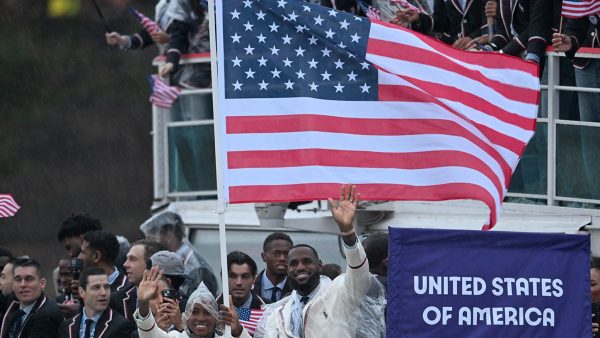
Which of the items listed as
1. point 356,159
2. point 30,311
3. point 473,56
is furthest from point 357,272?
point 30,311

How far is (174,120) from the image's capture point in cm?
2134

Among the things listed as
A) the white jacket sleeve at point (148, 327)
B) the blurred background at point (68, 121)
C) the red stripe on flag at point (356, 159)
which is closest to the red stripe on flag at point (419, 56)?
the red stripe on flag at point (356, 159)

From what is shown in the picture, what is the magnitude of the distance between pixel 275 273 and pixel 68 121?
18250mm

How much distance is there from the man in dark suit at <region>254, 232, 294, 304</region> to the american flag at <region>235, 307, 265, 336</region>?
0.84 m

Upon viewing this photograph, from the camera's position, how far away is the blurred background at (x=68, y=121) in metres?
Answer: 32.6

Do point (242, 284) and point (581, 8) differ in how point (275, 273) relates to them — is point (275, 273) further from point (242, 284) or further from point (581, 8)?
point (581, 8)

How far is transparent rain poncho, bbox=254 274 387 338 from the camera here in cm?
1309

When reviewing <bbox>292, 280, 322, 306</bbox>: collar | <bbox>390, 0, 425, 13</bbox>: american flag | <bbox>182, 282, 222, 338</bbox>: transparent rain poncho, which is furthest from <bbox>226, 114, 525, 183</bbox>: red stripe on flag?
<bbox>390, 0, 425, 13</bbox>: american flag

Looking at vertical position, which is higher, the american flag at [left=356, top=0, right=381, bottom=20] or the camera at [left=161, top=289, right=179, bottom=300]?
the american flag at [left=356, top=0, right=381, bottom=20]

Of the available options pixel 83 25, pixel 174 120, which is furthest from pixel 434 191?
pixel 83 25

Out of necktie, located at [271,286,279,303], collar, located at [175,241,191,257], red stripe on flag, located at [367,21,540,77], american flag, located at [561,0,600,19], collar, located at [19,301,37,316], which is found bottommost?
collar, located at [19,301,37,316]

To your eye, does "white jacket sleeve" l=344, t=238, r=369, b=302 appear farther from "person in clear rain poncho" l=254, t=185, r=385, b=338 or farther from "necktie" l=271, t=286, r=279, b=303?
"necktie" l=271, t=286, r=279, b=303

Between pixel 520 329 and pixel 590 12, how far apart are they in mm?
4170

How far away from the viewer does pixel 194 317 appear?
1379cm
